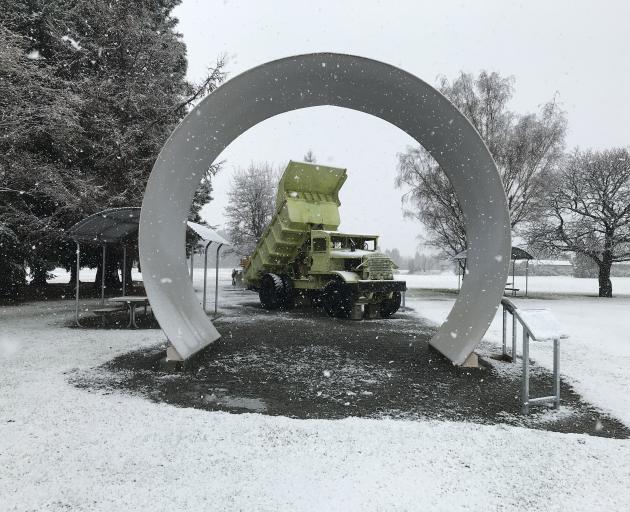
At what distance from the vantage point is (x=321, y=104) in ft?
23.7

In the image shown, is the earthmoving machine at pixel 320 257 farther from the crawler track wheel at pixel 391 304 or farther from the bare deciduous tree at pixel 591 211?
the bare deciduous tree at pixel 591 211

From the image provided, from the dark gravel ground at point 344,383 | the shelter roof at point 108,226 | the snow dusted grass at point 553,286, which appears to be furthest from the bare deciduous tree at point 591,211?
the shelter roof at point 108,226

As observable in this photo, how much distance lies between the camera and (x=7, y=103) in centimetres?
1140

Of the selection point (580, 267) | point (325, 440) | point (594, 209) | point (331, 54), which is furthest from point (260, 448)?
point (580, 267)

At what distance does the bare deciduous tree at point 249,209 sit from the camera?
120ft

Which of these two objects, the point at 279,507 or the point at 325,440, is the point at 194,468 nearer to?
the point at 279,507

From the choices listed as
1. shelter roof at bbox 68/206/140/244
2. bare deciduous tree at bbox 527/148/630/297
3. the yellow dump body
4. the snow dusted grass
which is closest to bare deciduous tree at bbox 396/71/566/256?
bare deciduous tree at bbox 527/148/630/297

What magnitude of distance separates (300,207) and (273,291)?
273 cm

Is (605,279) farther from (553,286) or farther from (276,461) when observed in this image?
(276,461)

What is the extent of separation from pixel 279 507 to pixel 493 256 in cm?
466

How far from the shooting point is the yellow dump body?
12.7 meters

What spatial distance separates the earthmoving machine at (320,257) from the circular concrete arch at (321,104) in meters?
4.78

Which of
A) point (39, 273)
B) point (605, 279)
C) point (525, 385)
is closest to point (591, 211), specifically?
point (605, 279)

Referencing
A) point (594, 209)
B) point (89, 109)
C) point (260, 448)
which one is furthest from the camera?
point (594, 209)
